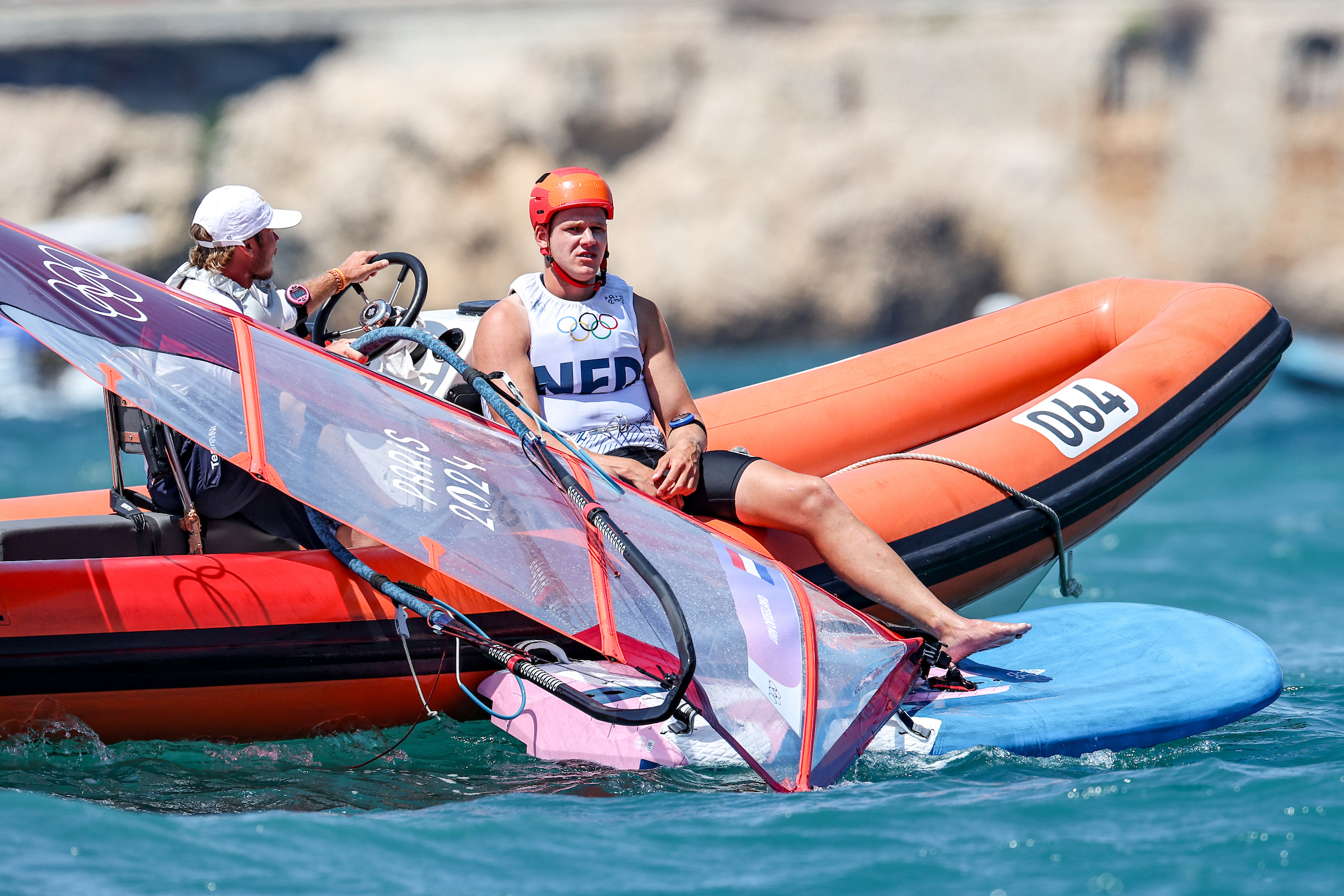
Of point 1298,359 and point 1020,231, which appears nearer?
point 1298,359

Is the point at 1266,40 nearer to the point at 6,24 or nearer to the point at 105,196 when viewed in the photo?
the point at 105,196

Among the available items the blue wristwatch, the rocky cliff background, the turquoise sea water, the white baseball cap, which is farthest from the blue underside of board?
the rocky cliff background

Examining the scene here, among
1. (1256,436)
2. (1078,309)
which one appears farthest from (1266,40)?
(1078,309)

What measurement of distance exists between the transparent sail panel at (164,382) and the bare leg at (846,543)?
1.20m

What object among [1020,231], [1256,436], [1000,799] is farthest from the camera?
[1020,231]

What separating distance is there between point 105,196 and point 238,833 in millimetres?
14569

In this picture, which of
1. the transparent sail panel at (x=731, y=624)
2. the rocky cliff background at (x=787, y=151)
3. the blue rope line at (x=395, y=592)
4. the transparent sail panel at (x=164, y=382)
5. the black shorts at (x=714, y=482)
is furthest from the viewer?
the rocky cliff background at (x=787, y=151)

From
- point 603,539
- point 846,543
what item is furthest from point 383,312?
point 846,543

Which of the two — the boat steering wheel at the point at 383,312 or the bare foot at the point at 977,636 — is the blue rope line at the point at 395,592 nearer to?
the boat steering wheel at the point at 383,312

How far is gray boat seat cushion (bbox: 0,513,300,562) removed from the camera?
10.2ft

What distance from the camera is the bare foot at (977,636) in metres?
2.96

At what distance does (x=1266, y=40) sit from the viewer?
14.8 metres

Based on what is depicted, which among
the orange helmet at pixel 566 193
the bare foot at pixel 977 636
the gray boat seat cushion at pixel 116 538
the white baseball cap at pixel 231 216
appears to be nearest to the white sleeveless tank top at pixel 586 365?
the orange helmet at pixel 566 193

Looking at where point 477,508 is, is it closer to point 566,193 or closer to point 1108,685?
point 566,193
